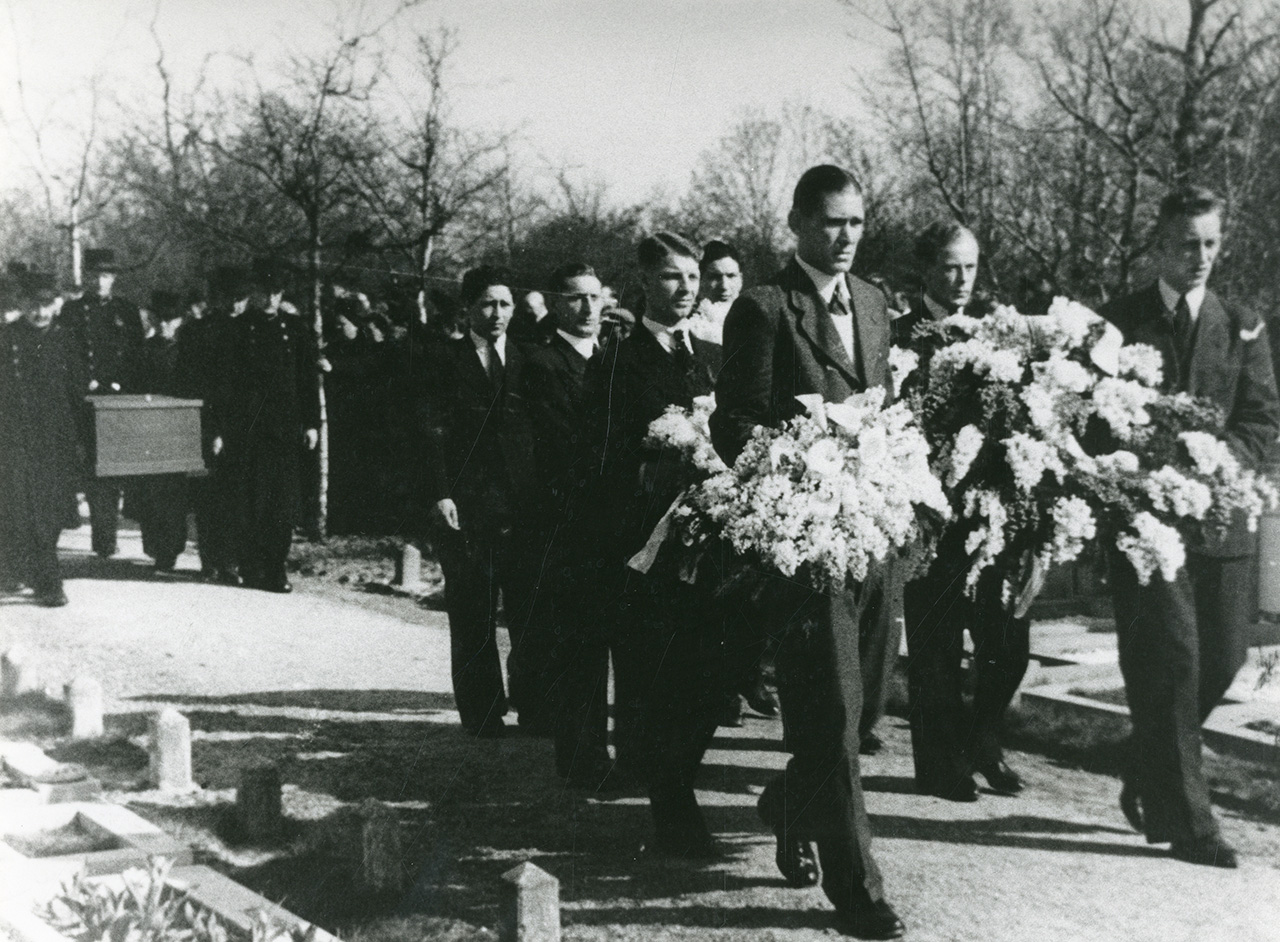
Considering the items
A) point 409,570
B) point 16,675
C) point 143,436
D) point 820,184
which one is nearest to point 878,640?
point 820,184

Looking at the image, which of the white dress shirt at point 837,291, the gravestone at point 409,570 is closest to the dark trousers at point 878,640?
the white dress shirt at point 837,291

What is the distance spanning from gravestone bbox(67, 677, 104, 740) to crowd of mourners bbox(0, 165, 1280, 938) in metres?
1.43

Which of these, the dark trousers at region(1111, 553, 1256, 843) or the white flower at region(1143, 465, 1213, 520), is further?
the dark trousers at region(1111, 553, 1256, 843)

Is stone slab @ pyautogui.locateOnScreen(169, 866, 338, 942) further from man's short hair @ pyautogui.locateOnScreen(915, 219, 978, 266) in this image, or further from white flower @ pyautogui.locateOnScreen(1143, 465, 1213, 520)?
man's short hair @ pyautogui.locateOnScreen(915, 219, 978, 266)

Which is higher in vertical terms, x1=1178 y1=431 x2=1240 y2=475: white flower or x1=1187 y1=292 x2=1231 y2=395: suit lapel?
x1=1187 y1=292 x2=1231 y2=395: suit lapel

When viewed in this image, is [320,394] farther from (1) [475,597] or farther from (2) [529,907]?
(2) [529,907]

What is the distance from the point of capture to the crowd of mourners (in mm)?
3543

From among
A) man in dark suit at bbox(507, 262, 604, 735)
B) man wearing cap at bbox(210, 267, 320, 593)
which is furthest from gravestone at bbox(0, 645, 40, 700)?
man in dark suit at bbox(507, 262, 604, 735)

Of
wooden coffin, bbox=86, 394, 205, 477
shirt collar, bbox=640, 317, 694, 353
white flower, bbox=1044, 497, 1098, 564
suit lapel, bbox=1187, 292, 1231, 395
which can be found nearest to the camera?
suit lapel, bbox=1187, 292, 1231, 395

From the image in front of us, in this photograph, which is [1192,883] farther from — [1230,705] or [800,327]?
[800,327]

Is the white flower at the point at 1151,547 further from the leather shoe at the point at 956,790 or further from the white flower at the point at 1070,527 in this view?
the leather shoe at the point at 956,790

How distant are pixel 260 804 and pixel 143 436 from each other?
336 centimetres

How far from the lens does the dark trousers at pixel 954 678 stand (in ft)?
14.3

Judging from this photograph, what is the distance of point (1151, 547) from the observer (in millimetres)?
3527
